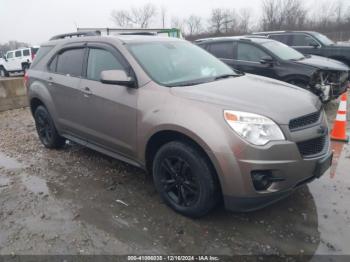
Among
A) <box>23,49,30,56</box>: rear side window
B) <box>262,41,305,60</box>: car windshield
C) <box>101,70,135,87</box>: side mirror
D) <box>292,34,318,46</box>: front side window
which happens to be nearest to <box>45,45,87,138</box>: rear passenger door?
<box>101,70,135,87</box>: side mirror

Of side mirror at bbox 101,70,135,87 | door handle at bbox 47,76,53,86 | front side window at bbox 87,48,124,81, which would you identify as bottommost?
door handle at bbox 47,76,53,86

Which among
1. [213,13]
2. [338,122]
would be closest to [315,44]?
[338,122]

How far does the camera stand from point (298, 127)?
2836 millimetres

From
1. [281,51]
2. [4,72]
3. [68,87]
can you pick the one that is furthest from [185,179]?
[4,72]

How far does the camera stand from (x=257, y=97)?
3.00m

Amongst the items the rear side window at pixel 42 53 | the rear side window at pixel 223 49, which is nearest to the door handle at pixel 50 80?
the rear side window at pixel 42 53

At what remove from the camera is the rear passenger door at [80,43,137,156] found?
347 centimetres

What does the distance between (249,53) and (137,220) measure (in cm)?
575

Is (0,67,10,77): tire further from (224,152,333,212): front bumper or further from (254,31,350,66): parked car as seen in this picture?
(224,152,333,212): front bumper

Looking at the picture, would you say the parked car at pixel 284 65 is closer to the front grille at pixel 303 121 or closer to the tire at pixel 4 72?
the front grille at pixel 303 121

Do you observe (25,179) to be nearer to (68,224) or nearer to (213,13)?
(68,224)

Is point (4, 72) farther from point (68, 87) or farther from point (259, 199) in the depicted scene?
point (259, 199)

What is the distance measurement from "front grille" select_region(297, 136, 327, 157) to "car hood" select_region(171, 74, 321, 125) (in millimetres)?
251

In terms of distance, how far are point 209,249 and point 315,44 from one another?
10127mm
